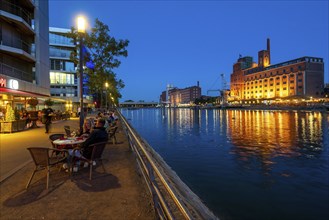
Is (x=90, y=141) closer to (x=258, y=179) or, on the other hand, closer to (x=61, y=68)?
(x=258, y=179)

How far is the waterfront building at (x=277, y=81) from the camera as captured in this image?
420ft

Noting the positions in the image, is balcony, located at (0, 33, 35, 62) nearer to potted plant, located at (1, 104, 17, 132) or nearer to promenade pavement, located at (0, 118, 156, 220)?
potted plant, located at (1, 104, 17, 132)

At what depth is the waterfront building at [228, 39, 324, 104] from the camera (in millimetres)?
128000

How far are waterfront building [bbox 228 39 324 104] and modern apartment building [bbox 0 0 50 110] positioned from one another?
12099 cm

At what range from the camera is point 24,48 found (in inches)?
1108

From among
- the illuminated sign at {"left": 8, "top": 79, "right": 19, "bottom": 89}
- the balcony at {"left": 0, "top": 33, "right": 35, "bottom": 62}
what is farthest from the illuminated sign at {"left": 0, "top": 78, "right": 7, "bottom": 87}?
the balcony at {"left": 0, "top": 33, "right": 35, "bottom": 62}

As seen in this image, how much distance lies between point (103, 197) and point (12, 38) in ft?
90.6

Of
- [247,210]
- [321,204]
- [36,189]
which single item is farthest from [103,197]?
[321,204]

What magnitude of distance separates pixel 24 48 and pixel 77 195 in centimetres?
2833

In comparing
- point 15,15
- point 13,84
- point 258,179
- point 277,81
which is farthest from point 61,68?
point 277,81

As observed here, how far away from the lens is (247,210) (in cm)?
719

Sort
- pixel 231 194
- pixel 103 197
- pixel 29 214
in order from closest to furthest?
pixel 29 214 < pixel 103 197 < pixel 231 194

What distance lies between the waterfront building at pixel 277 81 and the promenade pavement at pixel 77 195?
435ft

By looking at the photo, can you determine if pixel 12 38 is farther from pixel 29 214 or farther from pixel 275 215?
pixel 275 215
